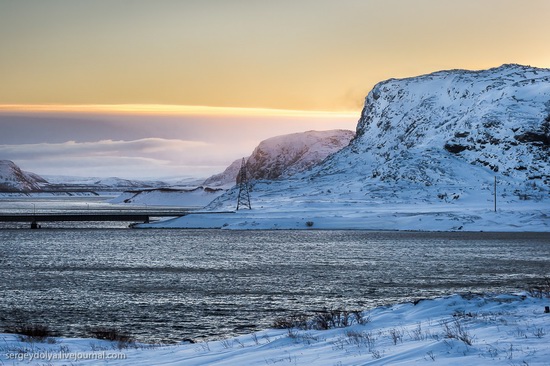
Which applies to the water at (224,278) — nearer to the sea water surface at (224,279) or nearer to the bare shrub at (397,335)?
the sea water surface at (224,279)

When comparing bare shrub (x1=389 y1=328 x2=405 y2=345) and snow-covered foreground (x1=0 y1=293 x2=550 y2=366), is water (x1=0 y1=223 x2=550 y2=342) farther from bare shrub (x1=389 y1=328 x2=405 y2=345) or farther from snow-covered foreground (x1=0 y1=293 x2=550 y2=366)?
bare shrub (x1=389 y1=328 x2=405 y2=345)

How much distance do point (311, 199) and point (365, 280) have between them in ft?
442

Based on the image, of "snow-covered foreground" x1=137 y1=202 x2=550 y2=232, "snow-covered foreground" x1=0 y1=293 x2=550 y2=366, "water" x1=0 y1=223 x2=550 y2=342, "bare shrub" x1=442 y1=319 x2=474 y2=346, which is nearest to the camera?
"snow-covered foreground" x1=0 y1=293 x2=550 y2=366

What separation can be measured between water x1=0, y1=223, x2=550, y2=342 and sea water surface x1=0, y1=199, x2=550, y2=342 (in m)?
0.07

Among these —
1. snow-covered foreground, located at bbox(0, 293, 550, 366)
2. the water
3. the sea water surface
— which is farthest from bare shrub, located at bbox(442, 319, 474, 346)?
the water

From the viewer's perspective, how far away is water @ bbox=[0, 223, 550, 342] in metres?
36.4

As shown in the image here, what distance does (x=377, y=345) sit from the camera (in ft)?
66.6

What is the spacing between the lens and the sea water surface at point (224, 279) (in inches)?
1425

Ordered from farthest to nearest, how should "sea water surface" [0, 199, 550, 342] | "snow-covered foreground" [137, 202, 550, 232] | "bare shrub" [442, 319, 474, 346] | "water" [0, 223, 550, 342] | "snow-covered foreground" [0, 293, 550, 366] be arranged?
"snow-covered foreground" [137, 202, 550, 232], "water" [0, 223, 550, 342], "sea water surface" [0, 199, 550, 342], "bare shrub" [442, 319, 474, 346], "snow-covered foreground" [0, 293, 550, 366]

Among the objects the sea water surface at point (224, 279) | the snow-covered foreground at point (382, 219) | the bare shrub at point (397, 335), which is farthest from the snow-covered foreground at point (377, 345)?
the snow-covered foreground at point (382, 219)

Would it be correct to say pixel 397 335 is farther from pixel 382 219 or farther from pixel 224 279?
pixel 382 219

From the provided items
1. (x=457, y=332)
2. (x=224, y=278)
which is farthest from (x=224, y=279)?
(x=457, y=332)

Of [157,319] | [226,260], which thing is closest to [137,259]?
[226,260]

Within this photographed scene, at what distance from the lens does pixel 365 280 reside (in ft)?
178
